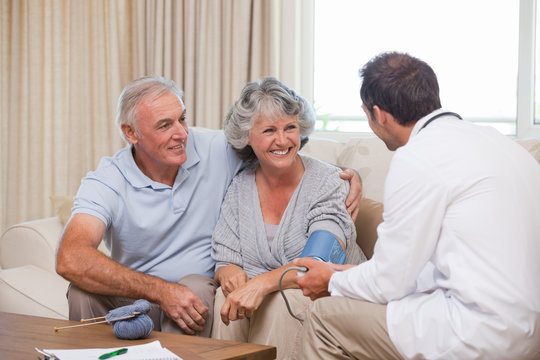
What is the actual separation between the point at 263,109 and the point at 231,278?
568 mm

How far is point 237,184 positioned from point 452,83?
4.71 feet

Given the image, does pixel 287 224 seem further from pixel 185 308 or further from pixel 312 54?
pixel 312 54

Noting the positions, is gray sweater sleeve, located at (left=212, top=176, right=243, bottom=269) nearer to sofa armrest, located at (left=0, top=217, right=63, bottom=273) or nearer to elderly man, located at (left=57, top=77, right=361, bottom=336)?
elderly man, located at (left=57, top=77, right=361, bottom=336)

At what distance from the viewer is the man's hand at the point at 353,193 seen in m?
2.09

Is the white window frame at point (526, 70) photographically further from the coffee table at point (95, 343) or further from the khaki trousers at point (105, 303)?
the coffee table at point (95, 343)

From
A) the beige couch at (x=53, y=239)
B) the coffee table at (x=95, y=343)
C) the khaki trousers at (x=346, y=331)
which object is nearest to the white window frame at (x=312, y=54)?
the beige couch at (x=53, y=239)

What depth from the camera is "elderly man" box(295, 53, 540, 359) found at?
4.37 feet

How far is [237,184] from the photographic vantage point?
2211mm

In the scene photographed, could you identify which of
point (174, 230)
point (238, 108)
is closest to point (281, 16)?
point (238, 108)

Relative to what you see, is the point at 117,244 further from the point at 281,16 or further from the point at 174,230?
the point at 281,16

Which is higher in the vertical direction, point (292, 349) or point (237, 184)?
point (237, 184)

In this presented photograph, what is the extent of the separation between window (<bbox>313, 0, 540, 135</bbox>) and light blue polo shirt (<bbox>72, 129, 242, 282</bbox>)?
128 centimetres

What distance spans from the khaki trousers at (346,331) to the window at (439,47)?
1.69m

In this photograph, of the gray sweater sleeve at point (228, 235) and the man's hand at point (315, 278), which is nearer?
the man's hand at point (315, 278)
